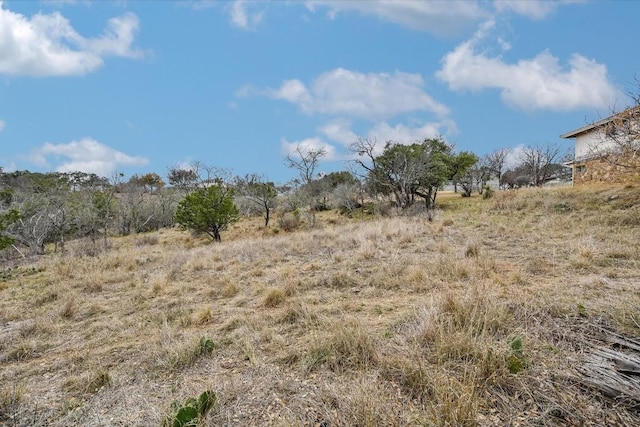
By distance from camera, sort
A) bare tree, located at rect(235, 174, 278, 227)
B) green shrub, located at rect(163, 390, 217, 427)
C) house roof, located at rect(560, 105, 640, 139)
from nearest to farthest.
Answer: green shrub, located at rect(163, 390, 217, 427), house roof, located at rect(560, 105, 640, 139), bare tree, located at rect(235, 174, 278, 227)

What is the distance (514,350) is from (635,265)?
15.4 ft

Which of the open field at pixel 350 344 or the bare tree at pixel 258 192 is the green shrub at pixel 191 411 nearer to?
the open field at pixel 350 344

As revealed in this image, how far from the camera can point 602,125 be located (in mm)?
15758

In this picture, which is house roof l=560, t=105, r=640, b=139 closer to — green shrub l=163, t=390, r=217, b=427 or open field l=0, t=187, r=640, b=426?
open field l=0, t=187, r=640, b=426

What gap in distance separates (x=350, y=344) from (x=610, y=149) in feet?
56.0

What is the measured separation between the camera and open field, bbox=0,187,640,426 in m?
2.47

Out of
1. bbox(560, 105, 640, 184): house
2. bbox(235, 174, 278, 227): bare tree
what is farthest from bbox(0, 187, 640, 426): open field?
bbox(235, 174, 278, 227): bare tree

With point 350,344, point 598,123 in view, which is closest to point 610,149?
point 598,123

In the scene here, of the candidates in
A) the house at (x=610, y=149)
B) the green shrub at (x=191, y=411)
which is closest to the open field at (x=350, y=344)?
the green shrub at (x=191, y=411)

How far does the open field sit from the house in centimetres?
696

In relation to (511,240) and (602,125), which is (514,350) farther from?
(602,125)

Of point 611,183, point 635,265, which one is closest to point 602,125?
point 611,183

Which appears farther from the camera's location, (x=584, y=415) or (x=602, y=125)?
(x=602, y=125)

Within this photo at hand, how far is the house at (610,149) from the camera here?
1208 cm
